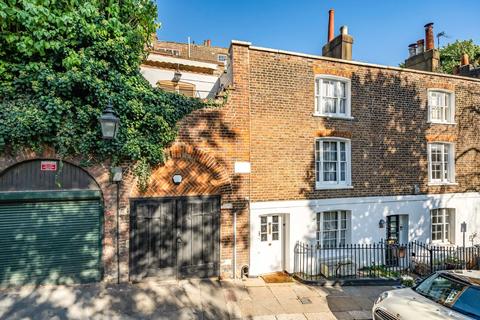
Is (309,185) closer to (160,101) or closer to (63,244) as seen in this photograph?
(160,101)

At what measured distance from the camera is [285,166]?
998 centimetres

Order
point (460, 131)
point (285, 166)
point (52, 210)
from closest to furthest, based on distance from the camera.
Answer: point (52, 210), point (285, 166), point (460, 131)

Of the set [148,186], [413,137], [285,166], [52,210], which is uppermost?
[413,137]

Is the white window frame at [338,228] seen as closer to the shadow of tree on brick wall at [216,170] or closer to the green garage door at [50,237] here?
the shadow of tree on brick wall at [216,170]

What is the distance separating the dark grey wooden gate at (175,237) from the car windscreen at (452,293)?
19.3ft

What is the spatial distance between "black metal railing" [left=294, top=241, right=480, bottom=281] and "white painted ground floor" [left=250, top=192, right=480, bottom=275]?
1.20 ft

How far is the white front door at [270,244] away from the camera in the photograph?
984 centimetres

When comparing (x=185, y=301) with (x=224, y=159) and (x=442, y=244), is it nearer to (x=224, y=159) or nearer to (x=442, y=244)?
(x=224, y=159)

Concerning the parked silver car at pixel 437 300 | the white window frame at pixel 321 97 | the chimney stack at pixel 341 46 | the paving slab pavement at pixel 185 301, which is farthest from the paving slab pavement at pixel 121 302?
the chimney stack at pixel 341 46

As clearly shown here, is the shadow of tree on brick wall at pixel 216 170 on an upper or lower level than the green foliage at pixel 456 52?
lower

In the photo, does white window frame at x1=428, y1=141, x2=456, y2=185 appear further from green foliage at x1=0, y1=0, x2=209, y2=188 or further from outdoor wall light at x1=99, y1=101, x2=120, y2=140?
outdoor wall light at x1=99, y1=101, x2=120, y2=140

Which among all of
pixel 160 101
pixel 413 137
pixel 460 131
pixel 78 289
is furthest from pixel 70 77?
pixel 460 131

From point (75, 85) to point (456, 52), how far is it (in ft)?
109

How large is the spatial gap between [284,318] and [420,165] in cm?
931
